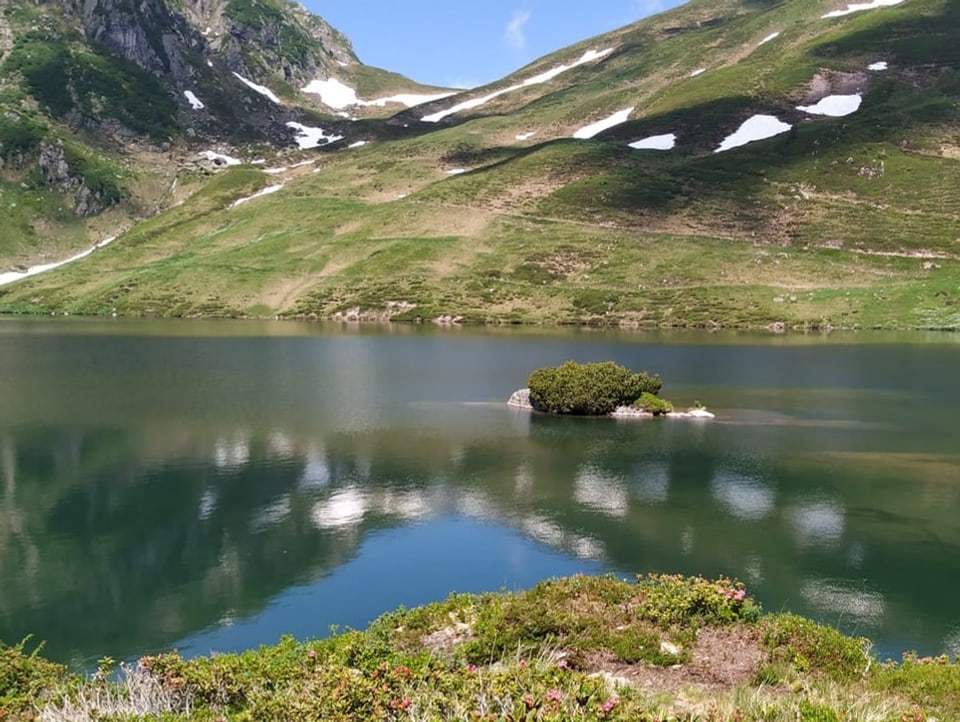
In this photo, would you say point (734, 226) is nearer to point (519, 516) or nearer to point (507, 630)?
point (519, 516)

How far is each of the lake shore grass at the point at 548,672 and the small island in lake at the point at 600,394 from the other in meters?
29.2

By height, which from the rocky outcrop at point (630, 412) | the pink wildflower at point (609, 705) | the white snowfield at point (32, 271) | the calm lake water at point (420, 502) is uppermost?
the white snowfield at point (32, 271)

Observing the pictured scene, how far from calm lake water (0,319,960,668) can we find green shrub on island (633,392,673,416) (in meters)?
2.10

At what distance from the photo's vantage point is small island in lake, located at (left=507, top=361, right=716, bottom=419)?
47.8 meters

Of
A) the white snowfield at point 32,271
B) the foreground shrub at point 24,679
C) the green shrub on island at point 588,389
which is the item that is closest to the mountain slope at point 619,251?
the white snowfield at point 32,271

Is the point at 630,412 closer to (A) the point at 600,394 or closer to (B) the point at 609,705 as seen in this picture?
(A) the point at 600,394

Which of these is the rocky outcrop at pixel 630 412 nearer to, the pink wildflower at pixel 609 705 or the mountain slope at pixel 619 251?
the pink wildflower at pixel 609 705

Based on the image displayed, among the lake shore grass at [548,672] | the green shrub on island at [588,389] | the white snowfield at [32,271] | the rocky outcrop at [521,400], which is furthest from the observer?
the white snowfield at [32,271]

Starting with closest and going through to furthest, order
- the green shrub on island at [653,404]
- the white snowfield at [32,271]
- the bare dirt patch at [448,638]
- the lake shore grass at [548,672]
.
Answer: the lake shore grass at [548,672] < the bare dirt patch at [448,638] < the green shrub on island at [653,404] < the white snowfield at [32,271]

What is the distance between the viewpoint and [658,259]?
150875 millimetres

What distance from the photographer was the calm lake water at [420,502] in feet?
65.7

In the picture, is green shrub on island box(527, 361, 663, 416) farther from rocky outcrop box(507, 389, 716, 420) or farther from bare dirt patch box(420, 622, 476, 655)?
bare dirt patch box(420, 622, 476, 655)

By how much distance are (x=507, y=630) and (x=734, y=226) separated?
16619 centimetres

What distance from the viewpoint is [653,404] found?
47.6 m
